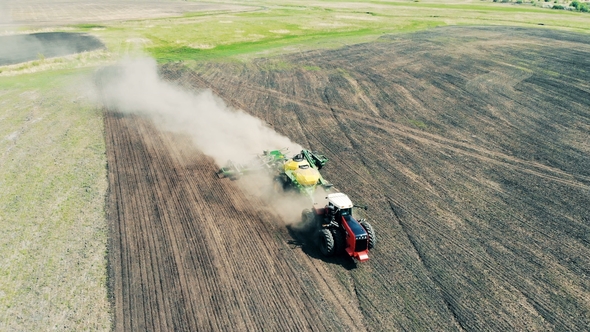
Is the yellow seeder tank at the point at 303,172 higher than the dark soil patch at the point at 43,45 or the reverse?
the reverse

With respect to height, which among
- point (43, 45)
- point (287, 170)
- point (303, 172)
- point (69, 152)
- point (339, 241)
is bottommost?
point (339, 241)

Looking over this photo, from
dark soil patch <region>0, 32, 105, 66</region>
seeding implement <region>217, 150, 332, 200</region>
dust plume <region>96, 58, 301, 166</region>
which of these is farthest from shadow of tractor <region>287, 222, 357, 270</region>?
dark soil patch <region>0, 32, 105, 66</region>

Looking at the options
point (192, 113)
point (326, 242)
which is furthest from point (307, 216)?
point (192, 113)

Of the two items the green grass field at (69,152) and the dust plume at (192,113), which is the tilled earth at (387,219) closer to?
the green grass field at (69,152)

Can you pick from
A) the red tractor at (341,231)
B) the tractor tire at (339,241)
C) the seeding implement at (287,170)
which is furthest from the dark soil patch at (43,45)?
the tractor tire at (339,241)

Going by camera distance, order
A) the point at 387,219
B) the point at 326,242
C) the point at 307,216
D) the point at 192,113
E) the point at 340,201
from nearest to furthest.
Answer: the point at 326,242 < the point at 340,201 < the point at 307,216 < the point at 387,219 < the point at 192,113

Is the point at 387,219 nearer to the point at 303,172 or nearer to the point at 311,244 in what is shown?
the point at 311,244
